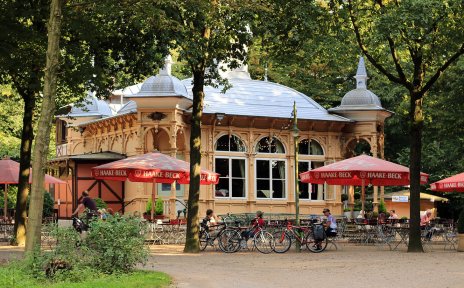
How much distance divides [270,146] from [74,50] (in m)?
14.4

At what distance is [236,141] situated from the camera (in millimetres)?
35156

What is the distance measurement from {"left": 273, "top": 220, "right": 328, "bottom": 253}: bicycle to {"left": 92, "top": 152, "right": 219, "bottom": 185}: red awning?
12.9 feet

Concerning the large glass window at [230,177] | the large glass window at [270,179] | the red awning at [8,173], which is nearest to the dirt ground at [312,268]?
the red awning at [8,173]

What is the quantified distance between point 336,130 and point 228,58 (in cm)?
1372

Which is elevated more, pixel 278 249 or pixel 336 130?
pixel 336 130

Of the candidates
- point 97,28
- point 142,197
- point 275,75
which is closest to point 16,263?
point 97,28

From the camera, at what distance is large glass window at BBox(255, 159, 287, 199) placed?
1398 inches

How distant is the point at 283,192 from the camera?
36.0 metres

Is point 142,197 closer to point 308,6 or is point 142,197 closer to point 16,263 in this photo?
point 308,6

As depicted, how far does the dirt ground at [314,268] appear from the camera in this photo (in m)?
15.0

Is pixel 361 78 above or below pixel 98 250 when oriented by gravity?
above

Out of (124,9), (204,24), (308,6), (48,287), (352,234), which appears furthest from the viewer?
(352,234)

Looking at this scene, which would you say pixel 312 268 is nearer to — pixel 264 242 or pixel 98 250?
pixel 98 250

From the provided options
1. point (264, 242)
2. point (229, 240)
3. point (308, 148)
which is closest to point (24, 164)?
point (229, 240)
